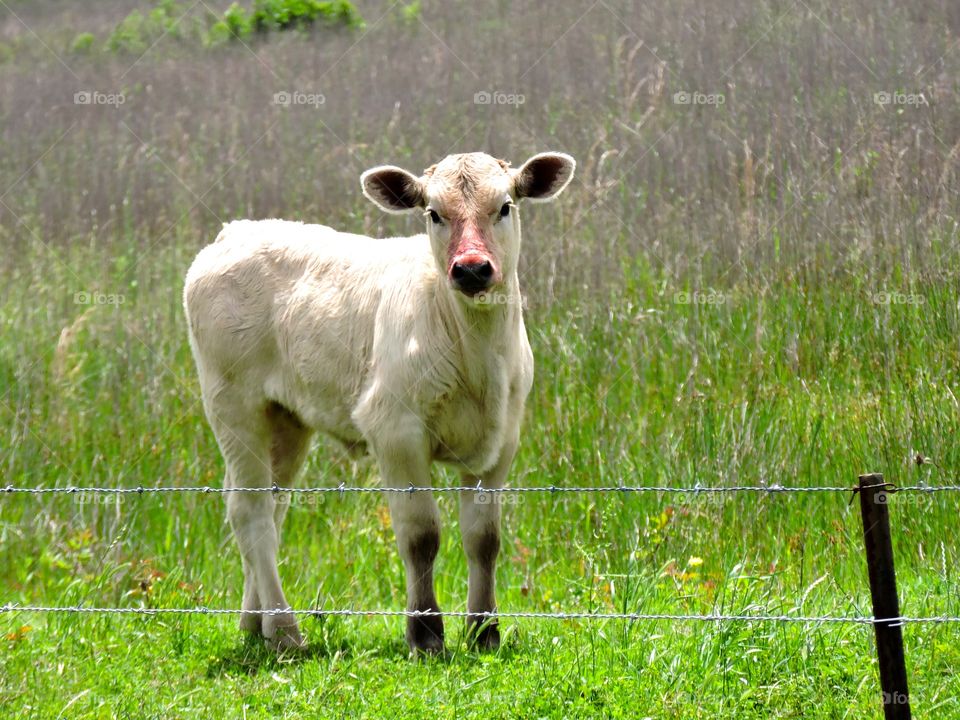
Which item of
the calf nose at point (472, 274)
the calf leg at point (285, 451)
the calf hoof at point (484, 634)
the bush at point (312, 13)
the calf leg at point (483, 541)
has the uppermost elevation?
the bush at point (312, 13)

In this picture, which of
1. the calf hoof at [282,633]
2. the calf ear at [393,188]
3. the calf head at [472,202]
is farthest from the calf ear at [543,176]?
the calf hoof at [282,633]

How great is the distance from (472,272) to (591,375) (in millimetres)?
3201

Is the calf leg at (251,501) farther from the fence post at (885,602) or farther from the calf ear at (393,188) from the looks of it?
the fence post at (885,602)

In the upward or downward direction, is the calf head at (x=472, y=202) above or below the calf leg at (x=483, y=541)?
above

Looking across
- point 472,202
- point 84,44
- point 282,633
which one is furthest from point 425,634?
point 84,44

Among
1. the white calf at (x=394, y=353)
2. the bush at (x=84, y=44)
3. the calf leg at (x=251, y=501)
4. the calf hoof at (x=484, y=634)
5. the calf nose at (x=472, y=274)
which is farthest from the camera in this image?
the bush at (x=84, y=44)

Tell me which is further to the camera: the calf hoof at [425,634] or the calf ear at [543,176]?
the calf ear at [543,176]

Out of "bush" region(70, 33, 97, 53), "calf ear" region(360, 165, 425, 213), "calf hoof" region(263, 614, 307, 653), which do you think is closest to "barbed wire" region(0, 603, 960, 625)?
"calf hoof" region(263, 614, 307, 653)

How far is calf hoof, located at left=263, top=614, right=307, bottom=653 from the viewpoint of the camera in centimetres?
635

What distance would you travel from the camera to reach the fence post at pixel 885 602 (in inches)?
151

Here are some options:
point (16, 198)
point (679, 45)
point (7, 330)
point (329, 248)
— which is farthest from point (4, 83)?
point (329, 248)

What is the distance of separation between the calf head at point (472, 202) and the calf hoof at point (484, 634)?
1.62 metres

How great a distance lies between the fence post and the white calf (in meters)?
2.17

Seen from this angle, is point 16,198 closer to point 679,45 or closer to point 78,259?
point 78,259
